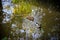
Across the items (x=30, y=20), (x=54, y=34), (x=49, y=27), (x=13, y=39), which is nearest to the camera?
(x=13, y=39)

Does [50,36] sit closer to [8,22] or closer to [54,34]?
[54,34]

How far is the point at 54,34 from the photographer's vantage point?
13.3 feet

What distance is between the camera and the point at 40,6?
5.64 metres

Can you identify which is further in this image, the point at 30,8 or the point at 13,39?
the point at 30,8

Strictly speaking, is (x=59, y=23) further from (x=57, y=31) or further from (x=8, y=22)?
(x=8, y=22)

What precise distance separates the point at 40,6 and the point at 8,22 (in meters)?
1.68

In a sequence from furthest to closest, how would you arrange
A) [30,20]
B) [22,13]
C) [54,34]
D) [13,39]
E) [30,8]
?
[30,8] < [22,13] < [30,20] < [54,34] < [13,39]

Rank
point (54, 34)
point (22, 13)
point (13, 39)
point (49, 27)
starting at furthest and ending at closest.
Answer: point (22, 13), point (49, 27), point (54, 34), point (13, 39)

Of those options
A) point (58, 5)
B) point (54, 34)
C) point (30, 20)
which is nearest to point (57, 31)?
point (54, 34)

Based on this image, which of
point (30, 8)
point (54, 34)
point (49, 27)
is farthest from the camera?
point (30, 8)

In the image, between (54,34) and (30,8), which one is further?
(30,8)

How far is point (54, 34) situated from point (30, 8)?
5.86 feet

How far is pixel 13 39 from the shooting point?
3797 mm

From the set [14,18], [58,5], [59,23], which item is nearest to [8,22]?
[14,18]
